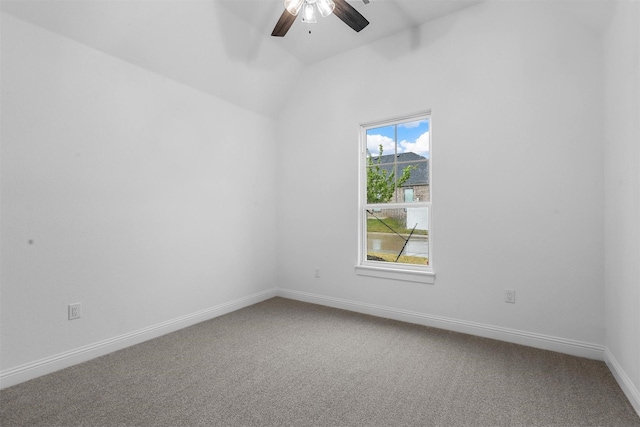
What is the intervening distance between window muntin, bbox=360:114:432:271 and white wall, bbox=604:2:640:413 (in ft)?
4.45

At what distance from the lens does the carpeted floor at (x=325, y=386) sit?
174 centimetres

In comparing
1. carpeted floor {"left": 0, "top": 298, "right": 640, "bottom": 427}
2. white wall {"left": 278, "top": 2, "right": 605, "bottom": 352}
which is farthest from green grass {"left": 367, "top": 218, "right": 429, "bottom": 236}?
carpeted floor {"left": 0, "top": 298, "right": 640, "bottom": 427}

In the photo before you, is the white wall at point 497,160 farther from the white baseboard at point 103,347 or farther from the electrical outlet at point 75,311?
the electrical outlet at point 75,311

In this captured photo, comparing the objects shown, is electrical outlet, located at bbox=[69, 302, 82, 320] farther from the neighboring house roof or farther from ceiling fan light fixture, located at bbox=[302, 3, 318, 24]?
the neighboring house roof

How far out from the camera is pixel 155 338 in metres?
2.90

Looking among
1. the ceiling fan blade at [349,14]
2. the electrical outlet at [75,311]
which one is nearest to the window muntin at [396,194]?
the ceiling fan blade at [349,14]

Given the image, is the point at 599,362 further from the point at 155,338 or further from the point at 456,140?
the point at 155,338

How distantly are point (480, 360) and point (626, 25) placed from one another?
7.81 ft

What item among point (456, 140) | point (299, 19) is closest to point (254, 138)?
point (299, 19)

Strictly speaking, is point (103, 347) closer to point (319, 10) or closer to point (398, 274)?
point (398, 274)

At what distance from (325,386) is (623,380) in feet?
6.06

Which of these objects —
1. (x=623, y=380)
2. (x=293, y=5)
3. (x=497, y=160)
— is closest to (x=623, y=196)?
(x=497, y=160)

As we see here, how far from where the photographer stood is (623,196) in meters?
1.98

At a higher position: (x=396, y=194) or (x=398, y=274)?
A: (x=396, y=194)
